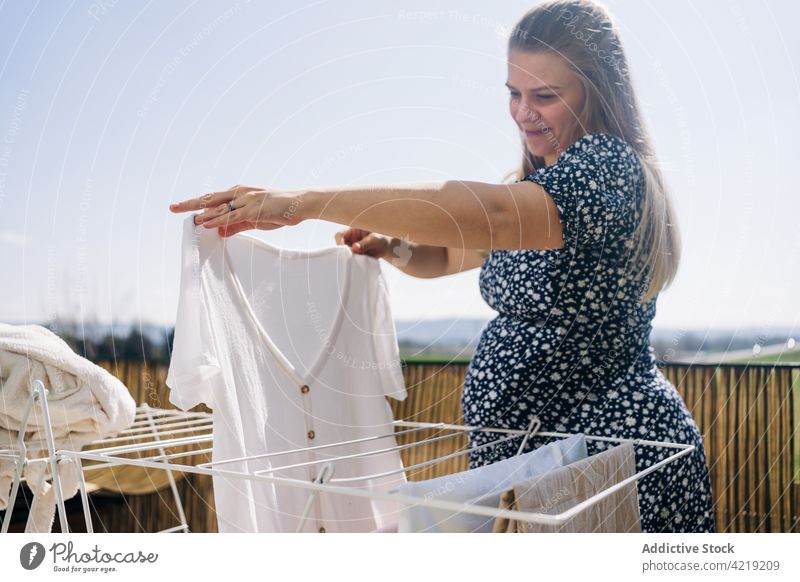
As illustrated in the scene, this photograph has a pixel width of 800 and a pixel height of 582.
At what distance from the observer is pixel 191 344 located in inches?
30.9

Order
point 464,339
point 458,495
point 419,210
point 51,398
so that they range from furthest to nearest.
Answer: point 464,339, point 51,398, point 419,210, point 458,495

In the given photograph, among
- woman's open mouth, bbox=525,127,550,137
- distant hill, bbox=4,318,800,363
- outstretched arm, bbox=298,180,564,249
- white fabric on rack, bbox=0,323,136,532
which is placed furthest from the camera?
distant hill, bbox=4,318,800,363

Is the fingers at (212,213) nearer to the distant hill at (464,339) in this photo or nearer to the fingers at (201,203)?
the fingers at (201,203)

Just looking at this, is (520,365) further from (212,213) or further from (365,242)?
(212,213)

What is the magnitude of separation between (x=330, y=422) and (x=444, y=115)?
1.61 ft

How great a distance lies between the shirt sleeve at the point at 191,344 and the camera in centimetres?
78

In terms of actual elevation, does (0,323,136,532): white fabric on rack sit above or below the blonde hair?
below

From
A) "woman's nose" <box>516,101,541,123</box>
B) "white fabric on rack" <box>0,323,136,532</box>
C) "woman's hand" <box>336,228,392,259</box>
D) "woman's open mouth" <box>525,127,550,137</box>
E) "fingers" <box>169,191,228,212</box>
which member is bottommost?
"white fabric on rack" <box>0,323,136,532</box>

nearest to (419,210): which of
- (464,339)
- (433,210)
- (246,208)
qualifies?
(433,210)

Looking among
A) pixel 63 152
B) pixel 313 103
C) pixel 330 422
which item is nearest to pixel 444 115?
pixel 313 103

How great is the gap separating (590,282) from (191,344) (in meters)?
0.48

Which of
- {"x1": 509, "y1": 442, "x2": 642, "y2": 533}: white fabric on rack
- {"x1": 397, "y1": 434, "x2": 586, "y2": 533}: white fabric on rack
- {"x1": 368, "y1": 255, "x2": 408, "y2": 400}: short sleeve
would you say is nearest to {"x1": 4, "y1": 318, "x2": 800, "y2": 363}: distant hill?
{"x1": 368, "y1": 255, "x2": 408, "y2": 400}: short sleeve

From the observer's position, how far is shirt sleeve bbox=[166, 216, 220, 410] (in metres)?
0.78

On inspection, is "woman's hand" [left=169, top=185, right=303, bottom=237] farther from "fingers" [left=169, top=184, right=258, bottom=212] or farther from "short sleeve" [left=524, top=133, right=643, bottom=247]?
"short sleeve" [left=524, top=133, right=643, bottom=247]
